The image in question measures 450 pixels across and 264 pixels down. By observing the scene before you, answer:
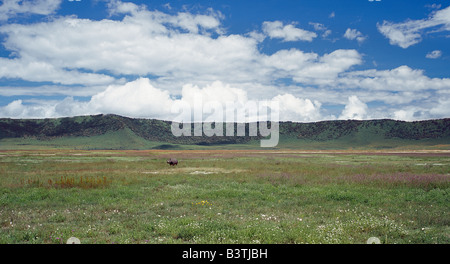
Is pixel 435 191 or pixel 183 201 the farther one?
pixel 435 191

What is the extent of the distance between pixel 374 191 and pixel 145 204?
13478mm

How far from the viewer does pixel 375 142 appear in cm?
→ 19975

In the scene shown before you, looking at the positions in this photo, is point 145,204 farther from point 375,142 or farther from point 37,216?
point 375,142

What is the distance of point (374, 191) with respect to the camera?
A: 17.4m
